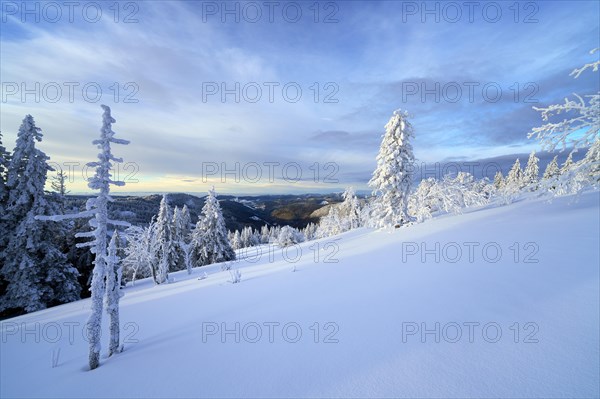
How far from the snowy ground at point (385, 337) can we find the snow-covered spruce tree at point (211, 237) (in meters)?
22.4

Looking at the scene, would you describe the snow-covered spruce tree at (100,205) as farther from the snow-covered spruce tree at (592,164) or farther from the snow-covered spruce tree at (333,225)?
the snow-covered spruce tree at (333,225)

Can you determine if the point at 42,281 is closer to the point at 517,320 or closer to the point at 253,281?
the point at 253,281

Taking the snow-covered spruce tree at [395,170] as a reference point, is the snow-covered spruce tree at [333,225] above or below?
below

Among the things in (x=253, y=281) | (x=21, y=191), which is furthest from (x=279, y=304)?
(x=21, y=191)

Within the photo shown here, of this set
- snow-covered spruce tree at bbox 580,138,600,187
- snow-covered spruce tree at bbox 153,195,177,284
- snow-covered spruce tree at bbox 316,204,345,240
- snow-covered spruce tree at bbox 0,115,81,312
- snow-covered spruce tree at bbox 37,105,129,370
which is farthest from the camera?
snow-covered spruce tree at bbox 316,204,345,240

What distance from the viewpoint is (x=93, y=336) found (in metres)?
6.21

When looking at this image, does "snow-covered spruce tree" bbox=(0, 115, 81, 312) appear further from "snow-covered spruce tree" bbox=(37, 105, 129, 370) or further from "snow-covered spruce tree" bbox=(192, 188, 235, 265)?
"snow-covered spruce tree" bbox=(192, 188, 235, 265)

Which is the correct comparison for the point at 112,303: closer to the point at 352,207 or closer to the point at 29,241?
the point at 29,241

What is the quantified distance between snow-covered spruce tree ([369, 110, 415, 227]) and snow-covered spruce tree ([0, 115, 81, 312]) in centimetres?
2458

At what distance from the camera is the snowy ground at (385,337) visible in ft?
11.9

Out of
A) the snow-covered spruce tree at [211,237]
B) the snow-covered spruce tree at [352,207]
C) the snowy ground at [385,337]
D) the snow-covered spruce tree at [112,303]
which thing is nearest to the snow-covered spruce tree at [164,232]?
the snow-covered spruce tree at [211,237]

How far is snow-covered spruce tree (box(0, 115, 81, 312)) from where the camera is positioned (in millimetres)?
15812

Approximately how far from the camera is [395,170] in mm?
22484

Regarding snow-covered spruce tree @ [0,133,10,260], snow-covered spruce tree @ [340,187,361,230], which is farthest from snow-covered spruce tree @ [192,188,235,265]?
snow-covered spruce tree @ [340,187,361,230]
